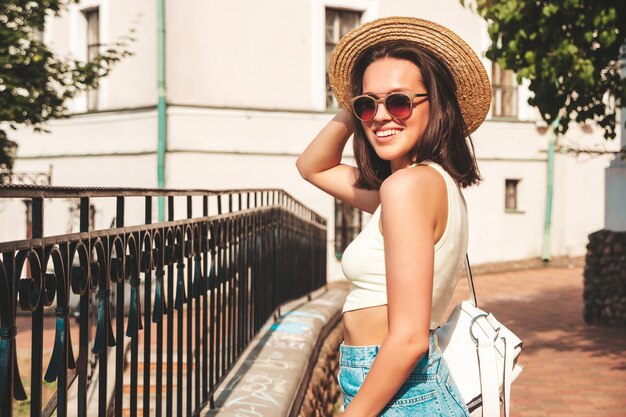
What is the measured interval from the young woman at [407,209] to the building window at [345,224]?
49.5 ft

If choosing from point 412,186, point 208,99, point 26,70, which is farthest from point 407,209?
point 208,99

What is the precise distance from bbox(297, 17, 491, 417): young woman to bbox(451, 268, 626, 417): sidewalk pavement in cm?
456

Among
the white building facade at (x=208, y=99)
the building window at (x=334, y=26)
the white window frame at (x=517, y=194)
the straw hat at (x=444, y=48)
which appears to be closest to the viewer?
the straw hat at (x=444, y=48)

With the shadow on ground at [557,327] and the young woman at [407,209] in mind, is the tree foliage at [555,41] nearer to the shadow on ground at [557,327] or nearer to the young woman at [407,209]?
the shadow on ground at [557,327]

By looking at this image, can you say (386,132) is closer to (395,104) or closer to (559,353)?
(395,104)

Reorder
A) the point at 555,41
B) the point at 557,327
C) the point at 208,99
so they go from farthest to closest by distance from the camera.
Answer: the point at 208,99 → the point at 557,327 → the point at 555,41

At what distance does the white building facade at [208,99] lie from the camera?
52.3 feet

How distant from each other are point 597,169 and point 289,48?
8.78 m

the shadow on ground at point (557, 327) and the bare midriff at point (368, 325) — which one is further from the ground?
the bare midriff at point (368, 325)

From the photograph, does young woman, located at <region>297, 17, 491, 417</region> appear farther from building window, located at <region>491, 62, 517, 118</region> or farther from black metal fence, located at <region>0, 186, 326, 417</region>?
building window, located at <region>491, 62, 517, 118</region>

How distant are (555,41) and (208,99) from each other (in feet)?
32.5

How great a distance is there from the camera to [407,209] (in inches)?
76.0

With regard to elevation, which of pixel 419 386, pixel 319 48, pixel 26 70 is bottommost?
pixel 419 386

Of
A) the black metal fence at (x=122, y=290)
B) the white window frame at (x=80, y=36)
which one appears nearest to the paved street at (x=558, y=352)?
the black metal fence at (x=122, y=290)
